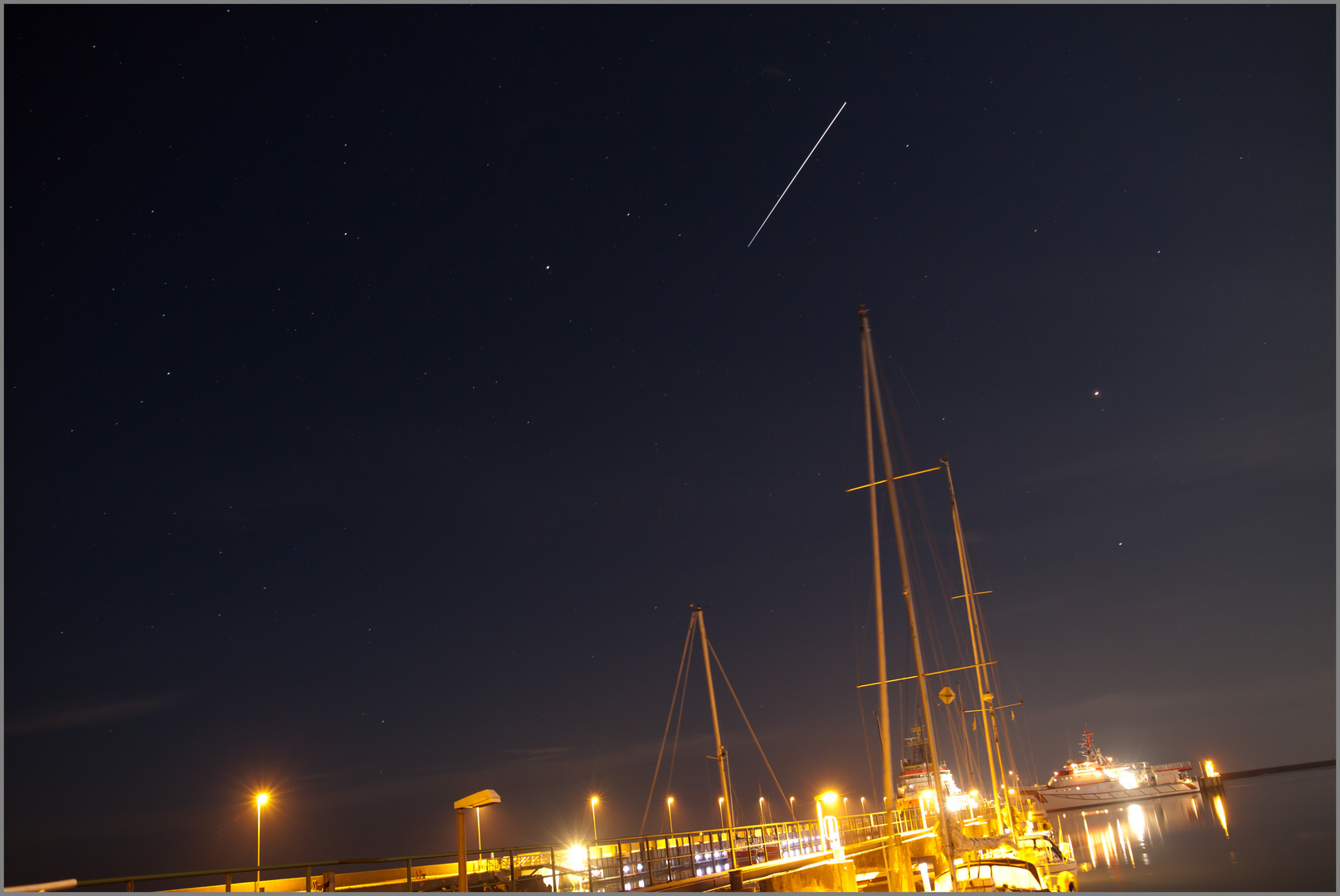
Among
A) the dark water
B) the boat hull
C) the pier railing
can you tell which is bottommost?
the boat hull

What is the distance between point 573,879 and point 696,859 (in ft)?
11.9

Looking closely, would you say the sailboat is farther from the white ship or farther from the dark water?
the white ship

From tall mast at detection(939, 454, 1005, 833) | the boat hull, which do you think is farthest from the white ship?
tall mast at detection(939, 454, 1005, 833)

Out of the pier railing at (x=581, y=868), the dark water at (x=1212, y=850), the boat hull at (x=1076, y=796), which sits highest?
the pier railing at (x=581, y=868)

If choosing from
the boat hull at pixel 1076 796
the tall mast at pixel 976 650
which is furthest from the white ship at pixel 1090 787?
the tall mast at pixel 976 650

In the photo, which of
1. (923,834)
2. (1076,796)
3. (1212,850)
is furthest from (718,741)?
(1076,796)

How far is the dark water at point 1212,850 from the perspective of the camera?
1848 inches

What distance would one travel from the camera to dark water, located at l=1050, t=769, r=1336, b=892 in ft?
154

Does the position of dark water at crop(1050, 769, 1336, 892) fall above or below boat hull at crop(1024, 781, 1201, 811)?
above

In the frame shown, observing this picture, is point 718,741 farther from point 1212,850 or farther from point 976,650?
point 1212,850

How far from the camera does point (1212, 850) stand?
211 feet

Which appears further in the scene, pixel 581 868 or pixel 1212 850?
pixel 1212 850

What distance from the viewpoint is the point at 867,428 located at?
25562 millimetres

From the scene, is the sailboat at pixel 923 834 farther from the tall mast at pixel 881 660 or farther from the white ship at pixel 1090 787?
the white ship at pixel 1090 787
